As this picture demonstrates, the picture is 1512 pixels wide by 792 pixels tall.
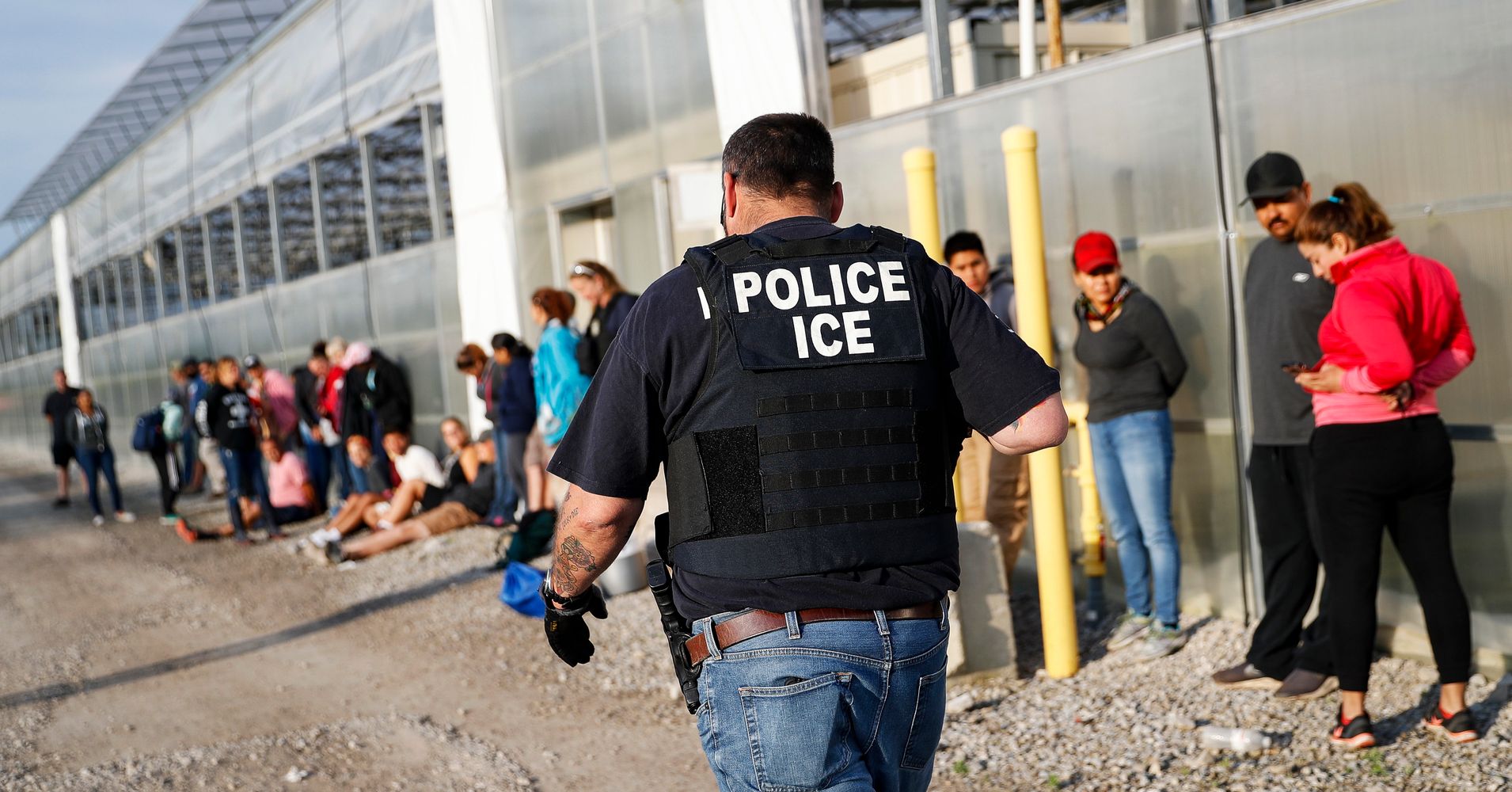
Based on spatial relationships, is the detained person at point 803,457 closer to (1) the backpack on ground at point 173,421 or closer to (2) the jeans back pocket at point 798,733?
(2) the jeans back pocket at point 798,733

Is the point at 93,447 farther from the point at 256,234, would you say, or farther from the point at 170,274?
the point at 170,274

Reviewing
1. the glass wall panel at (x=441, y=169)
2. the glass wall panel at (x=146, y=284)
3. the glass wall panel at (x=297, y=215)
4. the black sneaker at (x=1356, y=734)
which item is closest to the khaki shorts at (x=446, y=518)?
the glass wall panel at (x=441, y=169)

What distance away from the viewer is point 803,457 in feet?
7.32

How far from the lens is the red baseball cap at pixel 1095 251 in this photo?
5434 millimetres

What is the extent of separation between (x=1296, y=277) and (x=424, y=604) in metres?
5.98

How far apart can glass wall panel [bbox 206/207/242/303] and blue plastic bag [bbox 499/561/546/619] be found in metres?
14.7

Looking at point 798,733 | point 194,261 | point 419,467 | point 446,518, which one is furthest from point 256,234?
point 798,733

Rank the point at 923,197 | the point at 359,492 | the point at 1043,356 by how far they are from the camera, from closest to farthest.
Result: the point at 1043,356, the point at 923,197, the point at 359,492

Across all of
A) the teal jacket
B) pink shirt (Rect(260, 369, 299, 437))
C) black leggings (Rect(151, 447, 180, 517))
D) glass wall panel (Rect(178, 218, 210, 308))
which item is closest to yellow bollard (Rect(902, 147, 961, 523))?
the teal jacket

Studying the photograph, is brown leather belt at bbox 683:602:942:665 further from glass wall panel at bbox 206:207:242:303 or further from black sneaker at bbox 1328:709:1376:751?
glass wall panel at bbox 206:207:242:303

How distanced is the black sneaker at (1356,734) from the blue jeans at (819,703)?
2.59 m

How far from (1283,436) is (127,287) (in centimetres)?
2813

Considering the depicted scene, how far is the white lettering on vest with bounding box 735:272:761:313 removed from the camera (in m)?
2.20

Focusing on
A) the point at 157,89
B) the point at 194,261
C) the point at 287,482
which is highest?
the point at 157,89
